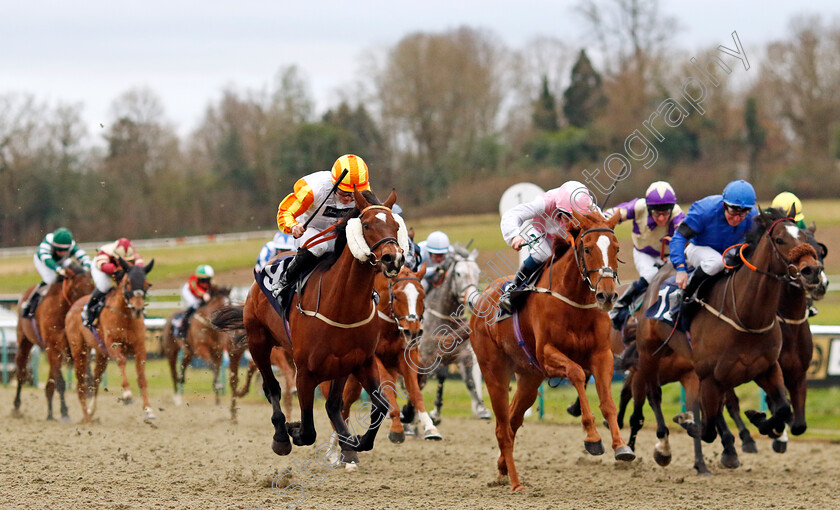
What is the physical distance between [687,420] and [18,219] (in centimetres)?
1205

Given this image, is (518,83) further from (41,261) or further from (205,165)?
(41,261)

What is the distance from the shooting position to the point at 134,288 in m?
11.6

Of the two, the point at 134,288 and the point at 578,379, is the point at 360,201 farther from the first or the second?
the point at 134,288

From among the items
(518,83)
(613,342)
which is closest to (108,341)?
(613,342)

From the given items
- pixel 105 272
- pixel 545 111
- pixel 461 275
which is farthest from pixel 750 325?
pixel 545 111

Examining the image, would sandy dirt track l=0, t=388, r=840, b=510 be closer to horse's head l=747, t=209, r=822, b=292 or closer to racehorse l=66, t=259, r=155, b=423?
racehorse l=66, t=259, r=155, b=423

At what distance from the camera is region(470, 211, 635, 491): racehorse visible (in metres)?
6.03

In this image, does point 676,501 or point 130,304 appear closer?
point 676,501

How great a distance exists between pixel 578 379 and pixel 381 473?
2.72 metres

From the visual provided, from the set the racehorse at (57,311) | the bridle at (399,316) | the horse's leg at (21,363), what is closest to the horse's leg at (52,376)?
the racehorse at (57,311)

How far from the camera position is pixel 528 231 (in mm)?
7414

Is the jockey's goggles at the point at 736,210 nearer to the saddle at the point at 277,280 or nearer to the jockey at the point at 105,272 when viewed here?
the saddle at the point at 277,280

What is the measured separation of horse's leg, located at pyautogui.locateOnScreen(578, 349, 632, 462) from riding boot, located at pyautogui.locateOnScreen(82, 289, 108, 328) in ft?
24.3

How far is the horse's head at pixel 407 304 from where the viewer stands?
323 inches
